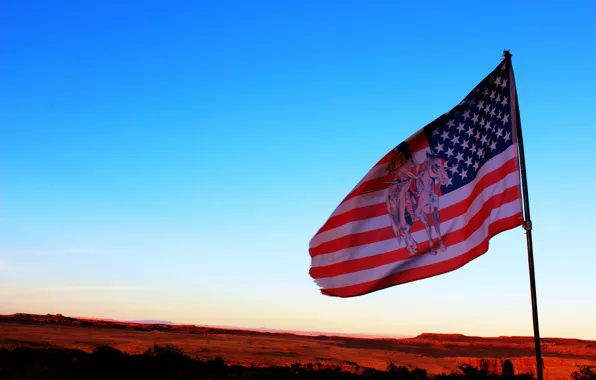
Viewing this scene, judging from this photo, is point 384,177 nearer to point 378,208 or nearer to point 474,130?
point 378,208

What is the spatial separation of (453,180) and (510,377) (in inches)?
279

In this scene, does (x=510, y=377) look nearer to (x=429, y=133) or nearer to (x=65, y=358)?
(x=429, y=133)

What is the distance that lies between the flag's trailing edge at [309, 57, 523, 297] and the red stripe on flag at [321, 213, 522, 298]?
0.01 meters

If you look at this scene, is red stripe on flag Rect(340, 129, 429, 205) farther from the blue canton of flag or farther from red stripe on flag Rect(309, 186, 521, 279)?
red stripe on flag Rect(309, 186, 521, 279)

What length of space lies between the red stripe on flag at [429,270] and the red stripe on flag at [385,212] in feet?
2.09

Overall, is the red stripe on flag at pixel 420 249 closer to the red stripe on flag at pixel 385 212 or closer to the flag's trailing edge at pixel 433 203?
the flag's trailing edge at pixel 433 203

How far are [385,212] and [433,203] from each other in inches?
33.7

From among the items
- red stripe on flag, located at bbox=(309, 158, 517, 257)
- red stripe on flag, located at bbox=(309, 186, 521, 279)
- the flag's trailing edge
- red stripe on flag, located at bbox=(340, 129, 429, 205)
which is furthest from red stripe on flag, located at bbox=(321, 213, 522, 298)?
red stripe on flag, located at bbox=(340, 129, 429, 205)

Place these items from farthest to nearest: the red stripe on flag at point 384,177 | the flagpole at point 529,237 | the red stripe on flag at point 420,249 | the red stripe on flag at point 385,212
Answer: the red stripe on flag at point 384,177 < the red stripe on flag at point 385,212 < the red stripe on flag at point 420,249 < the flagpole at point 529,237

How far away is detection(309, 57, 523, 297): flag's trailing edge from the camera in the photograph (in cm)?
841

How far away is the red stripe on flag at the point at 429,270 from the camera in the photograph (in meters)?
8.07

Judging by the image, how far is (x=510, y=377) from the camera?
13.6m

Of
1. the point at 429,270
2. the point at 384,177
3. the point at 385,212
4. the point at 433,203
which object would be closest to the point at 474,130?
the point at 433,203

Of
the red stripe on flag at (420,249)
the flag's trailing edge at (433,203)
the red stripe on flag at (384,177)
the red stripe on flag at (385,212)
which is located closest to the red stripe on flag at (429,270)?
the flag's trailing edge at (433,203)
